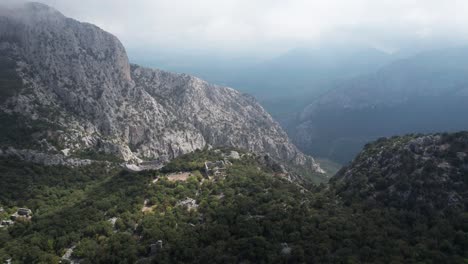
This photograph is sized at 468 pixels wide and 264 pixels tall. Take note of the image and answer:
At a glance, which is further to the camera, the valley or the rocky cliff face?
the rocky cliff face

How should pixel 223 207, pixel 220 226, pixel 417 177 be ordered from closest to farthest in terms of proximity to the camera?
pixel 220 226 < pixel 223 207 < pixel 417 177

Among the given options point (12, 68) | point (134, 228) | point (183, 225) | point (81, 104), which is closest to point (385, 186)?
point (183, 225)

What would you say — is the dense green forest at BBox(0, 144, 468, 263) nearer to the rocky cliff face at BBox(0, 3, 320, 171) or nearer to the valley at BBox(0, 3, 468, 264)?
the valley at BBox(0, 3, 468, 264)

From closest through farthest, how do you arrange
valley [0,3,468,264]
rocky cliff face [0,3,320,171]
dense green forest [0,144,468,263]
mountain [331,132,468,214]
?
dense green forest [0,144,468,263] < valley [0,3,468,264] < mountain [331,132,468,214] < rocky cliff face [0,3,320,171]

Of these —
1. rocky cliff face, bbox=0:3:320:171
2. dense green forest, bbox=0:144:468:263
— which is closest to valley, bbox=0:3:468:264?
dense green forest, bbox=0:144:468:263

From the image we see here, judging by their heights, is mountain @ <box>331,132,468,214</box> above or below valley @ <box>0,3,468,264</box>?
above

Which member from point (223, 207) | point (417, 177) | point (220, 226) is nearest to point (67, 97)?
point (223, 207)

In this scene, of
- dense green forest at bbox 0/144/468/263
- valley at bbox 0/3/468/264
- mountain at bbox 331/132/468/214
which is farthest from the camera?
mountain at bbox 331/132/468/214

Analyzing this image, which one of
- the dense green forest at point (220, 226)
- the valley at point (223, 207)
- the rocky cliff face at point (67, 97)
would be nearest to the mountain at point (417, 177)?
the valley at point (223, 207)

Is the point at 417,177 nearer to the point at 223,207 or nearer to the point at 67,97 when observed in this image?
the point at 223,207

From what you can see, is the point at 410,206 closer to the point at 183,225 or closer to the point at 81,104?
the point at 183,225
